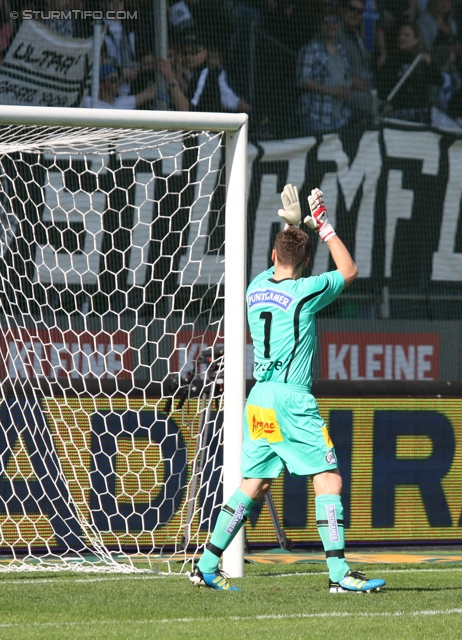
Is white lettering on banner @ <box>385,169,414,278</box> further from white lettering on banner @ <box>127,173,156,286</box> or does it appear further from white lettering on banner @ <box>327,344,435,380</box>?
white lettering on banner @ <box>127,173,156,286</box>

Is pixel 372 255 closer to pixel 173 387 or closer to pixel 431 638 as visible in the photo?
pixel 173 387

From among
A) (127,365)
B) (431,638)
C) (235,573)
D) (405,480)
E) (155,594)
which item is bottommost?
(127,365)

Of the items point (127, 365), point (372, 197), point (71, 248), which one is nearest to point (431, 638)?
point (127, 365)

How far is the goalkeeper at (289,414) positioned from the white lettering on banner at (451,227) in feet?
25.0

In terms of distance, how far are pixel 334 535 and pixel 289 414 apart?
23.5 inches

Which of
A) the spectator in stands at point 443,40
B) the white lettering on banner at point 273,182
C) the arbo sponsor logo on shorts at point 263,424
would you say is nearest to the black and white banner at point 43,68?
the white lettering on banner at point 273,182

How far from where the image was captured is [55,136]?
6465 millimetres

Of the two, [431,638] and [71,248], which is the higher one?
[431,638]

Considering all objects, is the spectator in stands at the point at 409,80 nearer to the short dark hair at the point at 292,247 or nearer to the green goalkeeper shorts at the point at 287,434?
the short dark hair at the point at 292,247

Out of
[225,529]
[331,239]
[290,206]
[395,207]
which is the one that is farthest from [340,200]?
[225,529]

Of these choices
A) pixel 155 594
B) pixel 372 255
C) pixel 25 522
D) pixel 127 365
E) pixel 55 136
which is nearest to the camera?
pixel 155 594

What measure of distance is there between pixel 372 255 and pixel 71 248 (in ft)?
11.8

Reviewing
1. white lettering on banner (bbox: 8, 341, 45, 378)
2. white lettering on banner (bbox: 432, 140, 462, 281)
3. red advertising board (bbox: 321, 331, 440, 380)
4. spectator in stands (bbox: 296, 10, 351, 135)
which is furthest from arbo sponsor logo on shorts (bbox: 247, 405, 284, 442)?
spectator in stands (bbox: 296, 10, 351, 135)

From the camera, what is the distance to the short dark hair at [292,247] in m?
4.90
